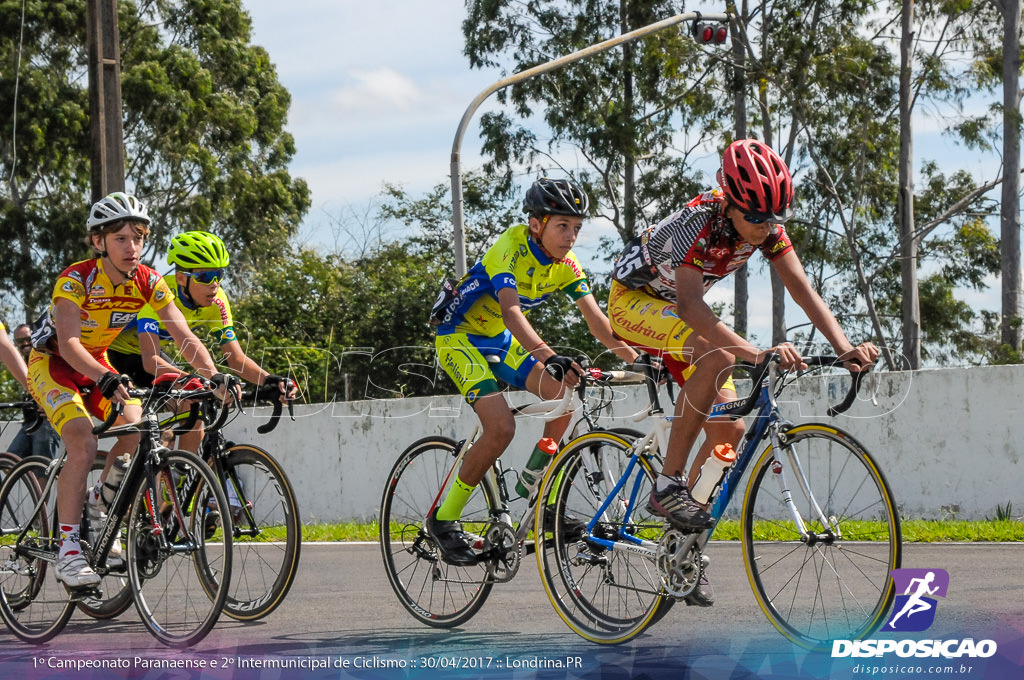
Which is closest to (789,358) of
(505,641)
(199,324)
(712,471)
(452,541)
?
(712,471)

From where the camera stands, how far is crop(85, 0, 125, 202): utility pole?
50.2 ft

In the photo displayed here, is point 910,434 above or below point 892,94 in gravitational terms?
below

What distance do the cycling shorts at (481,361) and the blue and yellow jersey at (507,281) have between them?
6 cm

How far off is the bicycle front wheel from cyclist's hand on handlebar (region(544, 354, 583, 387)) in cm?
94

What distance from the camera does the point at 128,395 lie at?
6.11m

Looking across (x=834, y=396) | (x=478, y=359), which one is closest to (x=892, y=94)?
(x=834, y=396)

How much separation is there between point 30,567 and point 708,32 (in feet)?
41.2

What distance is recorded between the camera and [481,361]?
6.50 meters

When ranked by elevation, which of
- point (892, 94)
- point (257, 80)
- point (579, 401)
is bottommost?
point (579, 401)

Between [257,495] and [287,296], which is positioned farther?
[287,296]

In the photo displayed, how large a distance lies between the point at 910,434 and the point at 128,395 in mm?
8294

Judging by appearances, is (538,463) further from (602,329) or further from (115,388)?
(115,388)

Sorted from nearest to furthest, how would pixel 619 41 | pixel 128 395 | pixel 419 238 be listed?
pixel 128 395, pixel 619 41, pixel 419 238

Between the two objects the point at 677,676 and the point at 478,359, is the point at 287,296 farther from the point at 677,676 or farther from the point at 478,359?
the point at 677,676
